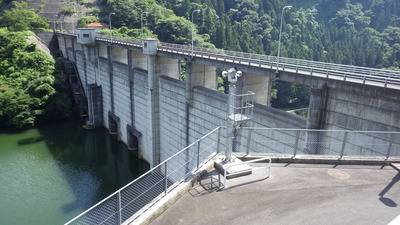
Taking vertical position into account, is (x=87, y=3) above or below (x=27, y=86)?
above

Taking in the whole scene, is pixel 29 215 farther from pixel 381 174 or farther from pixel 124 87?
pixel 381 174

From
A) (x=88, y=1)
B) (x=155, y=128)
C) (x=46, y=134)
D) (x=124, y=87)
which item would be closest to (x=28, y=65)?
(x=46, y=134)

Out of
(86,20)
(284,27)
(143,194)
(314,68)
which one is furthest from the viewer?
(284,27)

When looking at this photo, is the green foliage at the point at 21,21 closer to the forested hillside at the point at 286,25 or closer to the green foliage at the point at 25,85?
the green foliage at the point at 25,85

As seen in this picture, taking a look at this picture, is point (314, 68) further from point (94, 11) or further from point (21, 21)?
point (94, 11)

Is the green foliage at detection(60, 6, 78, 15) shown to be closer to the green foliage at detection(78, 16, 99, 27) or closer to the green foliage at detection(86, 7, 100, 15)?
the green foliage at detection(78, 16, 99, 27)

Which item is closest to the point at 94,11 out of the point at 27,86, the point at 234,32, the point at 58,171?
the point at 234,32

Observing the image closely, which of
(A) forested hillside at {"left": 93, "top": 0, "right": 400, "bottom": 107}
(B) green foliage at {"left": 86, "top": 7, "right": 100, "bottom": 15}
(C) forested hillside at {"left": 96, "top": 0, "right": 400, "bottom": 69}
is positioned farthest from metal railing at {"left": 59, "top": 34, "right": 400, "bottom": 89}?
(B) green foliage at {"left": 86, "top": 7, "right": 100, "bottom": 15}

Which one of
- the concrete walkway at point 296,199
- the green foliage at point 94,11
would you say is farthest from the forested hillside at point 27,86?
the concrete walkway at point 296,199
